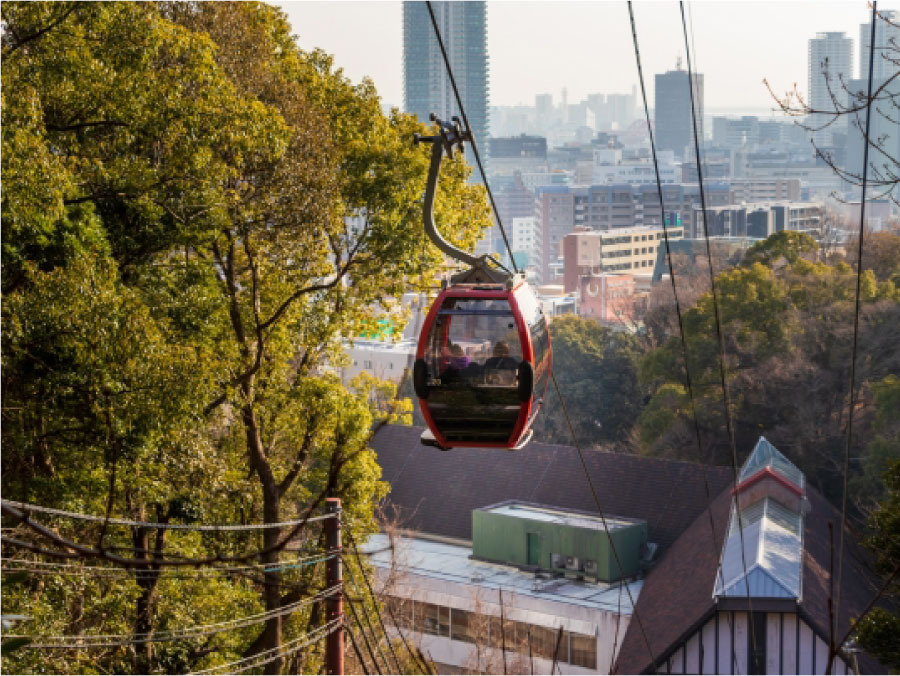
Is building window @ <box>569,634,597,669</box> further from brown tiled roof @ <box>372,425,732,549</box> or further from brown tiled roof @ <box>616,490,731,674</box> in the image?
brown tiled roof @ <box>372,425,732,549</box>

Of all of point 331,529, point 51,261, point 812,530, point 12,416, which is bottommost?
point 812,530

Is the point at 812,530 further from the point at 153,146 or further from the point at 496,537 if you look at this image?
the point at 153,146

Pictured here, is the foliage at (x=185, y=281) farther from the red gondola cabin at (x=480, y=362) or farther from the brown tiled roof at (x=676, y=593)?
the brown tiled roof at (x=676, y=593)

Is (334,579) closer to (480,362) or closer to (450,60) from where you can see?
(480,362)

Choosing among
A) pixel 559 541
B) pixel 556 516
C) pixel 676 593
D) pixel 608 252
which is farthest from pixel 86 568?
pixel 608 252

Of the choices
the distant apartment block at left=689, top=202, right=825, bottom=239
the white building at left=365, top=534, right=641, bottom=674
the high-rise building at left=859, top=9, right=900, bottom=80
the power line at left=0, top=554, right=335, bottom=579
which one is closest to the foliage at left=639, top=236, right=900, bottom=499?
the white building at left=365, top=534, right=641, bottom=674

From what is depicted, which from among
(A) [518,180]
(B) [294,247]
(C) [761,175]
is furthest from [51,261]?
(A) [518,180]
